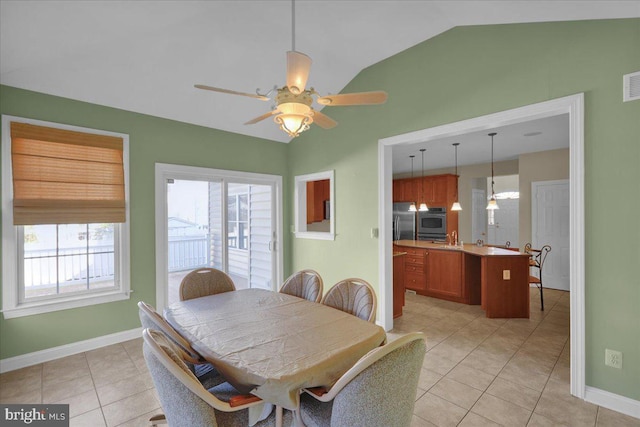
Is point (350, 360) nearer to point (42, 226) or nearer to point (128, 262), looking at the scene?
point (128, 262)

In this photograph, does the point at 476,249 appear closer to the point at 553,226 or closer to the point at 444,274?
the point at 444,274

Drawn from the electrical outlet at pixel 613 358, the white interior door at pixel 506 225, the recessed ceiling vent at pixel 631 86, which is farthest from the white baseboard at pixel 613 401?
the white interior door at pixel 506 225

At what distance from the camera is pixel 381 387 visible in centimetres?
126

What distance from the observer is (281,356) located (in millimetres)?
1554

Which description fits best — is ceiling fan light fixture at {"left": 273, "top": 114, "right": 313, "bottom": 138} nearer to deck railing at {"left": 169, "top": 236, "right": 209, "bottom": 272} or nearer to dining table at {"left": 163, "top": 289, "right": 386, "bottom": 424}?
dining table at {"left": 163, "top": 289, "right": 386, "bottom": 424}

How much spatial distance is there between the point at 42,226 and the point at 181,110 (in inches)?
75.4

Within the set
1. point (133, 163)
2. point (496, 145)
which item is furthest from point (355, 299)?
point (496, 145)

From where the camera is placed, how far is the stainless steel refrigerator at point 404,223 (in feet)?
24.9

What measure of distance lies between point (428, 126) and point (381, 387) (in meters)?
2.73

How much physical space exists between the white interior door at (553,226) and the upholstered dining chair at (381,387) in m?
5.81

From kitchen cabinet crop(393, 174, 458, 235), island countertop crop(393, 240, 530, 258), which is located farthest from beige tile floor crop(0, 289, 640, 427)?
kitchen cabinet crop(393, 174, 458, 235)

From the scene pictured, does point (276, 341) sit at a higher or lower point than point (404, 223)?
lower

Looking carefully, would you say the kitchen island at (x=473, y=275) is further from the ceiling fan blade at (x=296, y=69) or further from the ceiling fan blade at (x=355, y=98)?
the ceiling fan blade at (x=296, y=69)

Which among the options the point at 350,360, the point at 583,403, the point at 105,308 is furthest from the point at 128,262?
the point at 583,403
